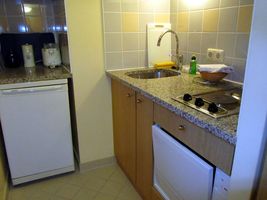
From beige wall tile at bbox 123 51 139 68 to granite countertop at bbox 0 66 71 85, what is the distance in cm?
49

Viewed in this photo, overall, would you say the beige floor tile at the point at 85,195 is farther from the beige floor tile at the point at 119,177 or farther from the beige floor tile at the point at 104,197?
the beige floor tile at the point at 119,177

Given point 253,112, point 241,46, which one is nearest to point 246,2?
point 241,46

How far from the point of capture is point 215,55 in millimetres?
1574

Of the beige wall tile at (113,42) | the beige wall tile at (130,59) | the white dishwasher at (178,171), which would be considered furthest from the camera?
the beige wall tile at (130,59)

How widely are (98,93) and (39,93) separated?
0.47 m

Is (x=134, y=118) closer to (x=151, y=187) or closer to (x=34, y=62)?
(x=151, y=187)

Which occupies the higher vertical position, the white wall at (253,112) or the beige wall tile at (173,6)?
the beige wall tile at (173,6)

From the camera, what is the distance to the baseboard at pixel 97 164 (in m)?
2.08

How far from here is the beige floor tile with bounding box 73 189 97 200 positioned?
176 centimetres

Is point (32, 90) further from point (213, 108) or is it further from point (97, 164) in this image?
point (213, 108)

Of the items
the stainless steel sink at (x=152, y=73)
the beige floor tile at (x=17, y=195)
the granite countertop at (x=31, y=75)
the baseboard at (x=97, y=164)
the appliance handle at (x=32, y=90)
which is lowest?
the beige floor tile at (x=17, y=195)

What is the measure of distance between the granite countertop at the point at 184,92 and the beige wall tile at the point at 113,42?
0.64ft

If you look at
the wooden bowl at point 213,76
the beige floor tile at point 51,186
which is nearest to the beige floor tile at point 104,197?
the beige floor tile at point 51,186

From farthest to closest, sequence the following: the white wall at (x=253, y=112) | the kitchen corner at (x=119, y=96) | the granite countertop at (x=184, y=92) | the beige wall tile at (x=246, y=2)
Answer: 1. the beige wall tile at (x=246, y=2)
2. the kitchen corner at (x=119, y=96)
3. the granite countertop at (x=184, y=92)
4. the white wall at (x=253, y=112)
